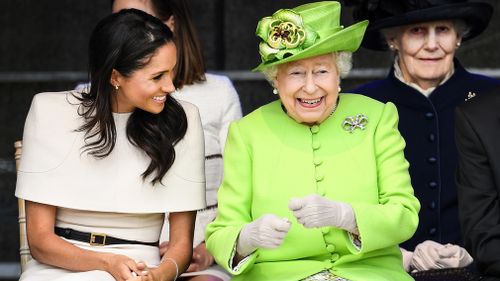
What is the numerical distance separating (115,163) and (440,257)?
4.35ft

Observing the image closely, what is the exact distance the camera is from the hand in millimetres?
5938

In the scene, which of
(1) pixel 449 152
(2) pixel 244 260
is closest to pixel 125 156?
(2) pixel 244 260

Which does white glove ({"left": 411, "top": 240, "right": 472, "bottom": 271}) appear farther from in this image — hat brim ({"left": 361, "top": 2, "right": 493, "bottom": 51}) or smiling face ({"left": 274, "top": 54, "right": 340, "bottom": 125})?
hat brim ({"left": 361, "top": 2, "right": 493, "bottom": 51})

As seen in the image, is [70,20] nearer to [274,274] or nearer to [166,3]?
[166,3]

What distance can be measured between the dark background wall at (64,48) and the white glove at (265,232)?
2.68m

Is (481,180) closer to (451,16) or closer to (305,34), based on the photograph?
(305,34)

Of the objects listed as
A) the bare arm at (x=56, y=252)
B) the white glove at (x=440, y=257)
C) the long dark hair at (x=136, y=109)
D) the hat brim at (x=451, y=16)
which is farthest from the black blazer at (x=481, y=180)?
the bare arm at (x=56, y=252)

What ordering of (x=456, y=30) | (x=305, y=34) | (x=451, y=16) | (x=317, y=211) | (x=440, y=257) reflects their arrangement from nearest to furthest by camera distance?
(x=317, y=211) < (x=305, y=34) < (x=440, y=257) < (x=451, y=16) < (x=456, y=30)

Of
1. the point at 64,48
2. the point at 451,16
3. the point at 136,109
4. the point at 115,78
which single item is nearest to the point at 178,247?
the point at 136,109

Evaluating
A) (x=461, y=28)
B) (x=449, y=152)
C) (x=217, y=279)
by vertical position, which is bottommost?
(x=217, y=279)

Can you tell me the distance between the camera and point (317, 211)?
498 cm

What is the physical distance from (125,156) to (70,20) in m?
2.45

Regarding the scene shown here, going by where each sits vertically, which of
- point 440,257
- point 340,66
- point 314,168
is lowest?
point 440,257

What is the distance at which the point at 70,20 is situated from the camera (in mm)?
7840
